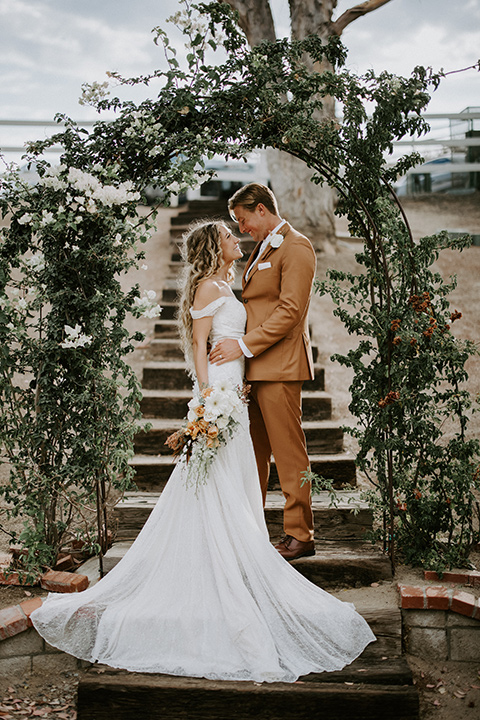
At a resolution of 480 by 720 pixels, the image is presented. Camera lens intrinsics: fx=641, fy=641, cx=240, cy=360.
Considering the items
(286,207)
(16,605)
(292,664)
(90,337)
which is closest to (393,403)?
(292,664)

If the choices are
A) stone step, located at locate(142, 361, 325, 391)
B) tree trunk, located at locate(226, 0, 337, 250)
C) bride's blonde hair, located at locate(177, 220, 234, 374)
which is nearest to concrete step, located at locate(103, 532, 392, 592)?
bride's blonde hair, located at locate(177, 220, 234, 374)

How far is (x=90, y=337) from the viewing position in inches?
135

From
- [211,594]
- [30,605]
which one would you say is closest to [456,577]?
[211,594]

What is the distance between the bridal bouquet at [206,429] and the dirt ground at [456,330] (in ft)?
3.88

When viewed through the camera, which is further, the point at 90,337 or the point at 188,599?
the point at 90,337

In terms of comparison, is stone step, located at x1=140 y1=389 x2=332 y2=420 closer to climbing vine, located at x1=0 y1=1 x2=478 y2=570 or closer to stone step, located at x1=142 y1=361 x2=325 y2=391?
stone step, located at x1=142 y1=361 x2=325 y2=391

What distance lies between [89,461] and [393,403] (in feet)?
5.73

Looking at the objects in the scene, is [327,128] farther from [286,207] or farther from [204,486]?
[286,207]

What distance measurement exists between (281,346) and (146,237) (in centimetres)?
97

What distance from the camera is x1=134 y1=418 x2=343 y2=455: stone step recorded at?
498cm

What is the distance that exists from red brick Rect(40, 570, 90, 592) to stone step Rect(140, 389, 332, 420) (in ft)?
6.36

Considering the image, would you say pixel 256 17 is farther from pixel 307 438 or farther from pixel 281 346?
pixel 281 346

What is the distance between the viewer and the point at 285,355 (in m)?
3.51

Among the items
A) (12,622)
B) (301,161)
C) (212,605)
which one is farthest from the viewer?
(301,161)
